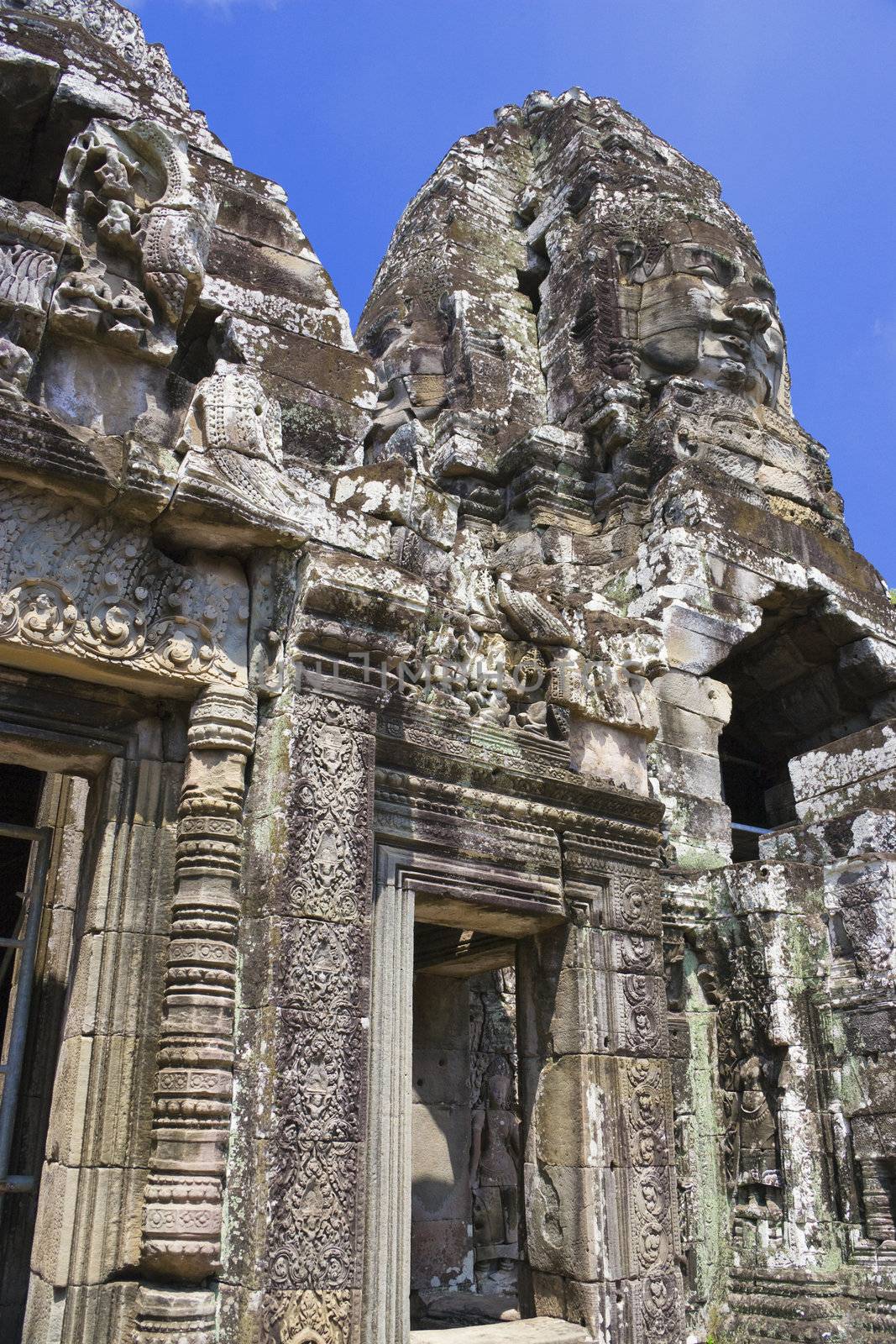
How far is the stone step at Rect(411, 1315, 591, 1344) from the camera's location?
496 cm

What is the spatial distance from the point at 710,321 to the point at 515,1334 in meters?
9.76

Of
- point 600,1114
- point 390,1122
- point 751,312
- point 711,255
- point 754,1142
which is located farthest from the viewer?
point 711,255

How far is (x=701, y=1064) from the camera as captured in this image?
7.48m

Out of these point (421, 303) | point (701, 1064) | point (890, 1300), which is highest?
point (421, 303)

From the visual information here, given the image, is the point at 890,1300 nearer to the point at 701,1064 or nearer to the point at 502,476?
the point at 701,1064

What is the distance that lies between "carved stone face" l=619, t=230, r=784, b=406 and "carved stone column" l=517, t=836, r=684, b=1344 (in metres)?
7.29

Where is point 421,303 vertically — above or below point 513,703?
above

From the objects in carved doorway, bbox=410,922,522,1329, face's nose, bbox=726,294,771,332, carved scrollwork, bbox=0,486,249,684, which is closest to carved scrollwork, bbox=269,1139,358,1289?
carved scrollwork, bbox=0,486,249,684

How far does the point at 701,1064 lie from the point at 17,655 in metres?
5.23

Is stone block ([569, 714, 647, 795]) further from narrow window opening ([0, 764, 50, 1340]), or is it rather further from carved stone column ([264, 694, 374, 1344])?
narrow window opening ([0, 764, 50, 1340])

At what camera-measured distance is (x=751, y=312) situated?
38.2ft

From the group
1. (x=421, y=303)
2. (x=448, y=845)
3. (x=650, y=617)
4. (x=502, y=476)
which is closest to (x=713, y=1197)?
(x=448, y=845)

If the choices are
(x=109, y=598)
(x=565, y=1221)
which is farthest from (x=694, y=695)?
(x=109, y=598)

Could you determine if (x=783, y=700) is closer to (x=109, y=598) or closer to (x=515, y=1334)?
(x=515, y=1334)
